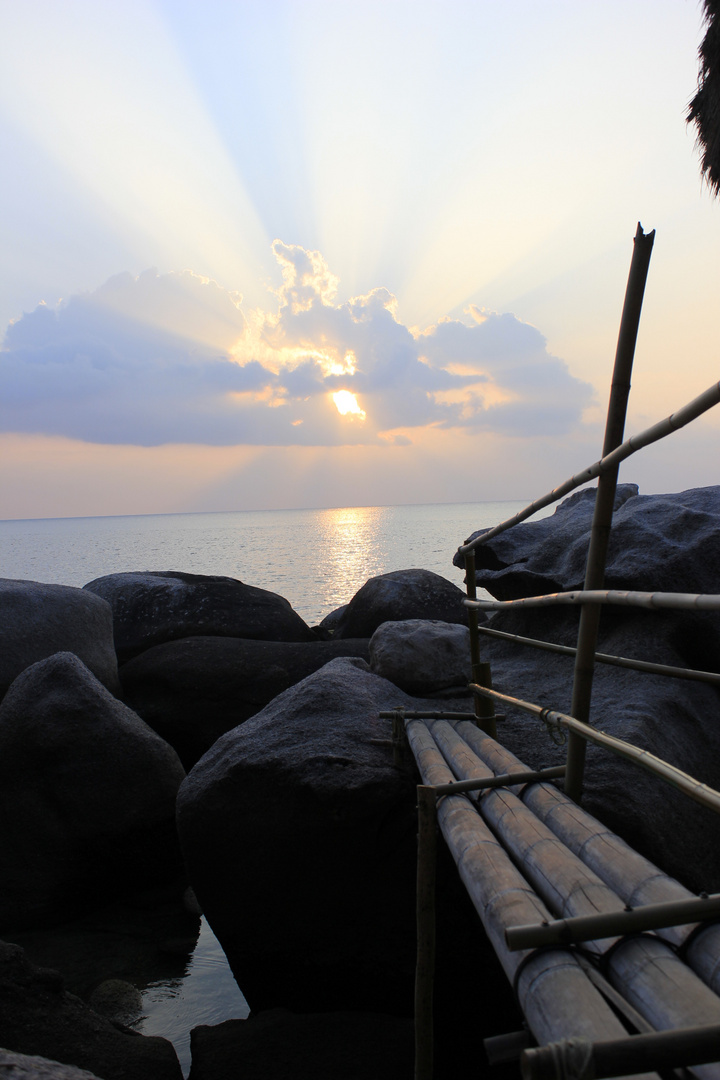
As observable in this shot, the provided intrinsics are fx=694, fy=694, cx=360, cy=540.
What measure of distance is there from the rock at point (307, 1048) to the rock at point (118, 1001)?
0.79 m

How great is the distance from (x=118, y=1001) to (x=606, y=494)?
383cm

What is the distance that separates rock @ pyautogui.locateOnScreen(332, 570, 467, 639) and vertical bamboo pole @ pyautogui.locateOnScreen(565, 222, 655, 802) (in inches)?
267

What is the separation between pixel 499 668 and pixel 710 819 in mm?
1923

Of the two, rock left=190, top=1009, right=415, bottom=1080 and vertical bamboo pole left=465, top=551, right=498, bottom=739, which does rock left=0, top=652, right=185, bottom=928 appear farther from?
vertical bamboo pole left=465, top=551, right=498, bottom=739

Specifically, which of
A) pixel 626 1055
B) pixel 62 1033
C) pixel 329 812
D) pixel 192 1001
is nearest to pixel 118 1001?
pixel 192 1001

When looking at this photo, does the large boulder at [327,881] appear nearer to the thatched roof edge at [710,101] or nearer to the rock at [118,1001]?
the rock at [118,1001]

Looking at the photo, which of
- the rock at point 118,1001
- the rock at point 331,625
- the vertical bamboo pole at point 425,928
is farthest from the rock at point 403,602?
the vertical bamboo pole at point 425,928

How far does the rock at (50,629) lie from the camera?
667cm

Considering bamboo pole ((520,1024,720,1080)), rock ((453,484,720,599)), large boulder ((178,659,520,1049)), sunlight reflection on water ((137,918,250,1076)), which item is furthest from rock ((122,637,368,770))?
bamboo pole ((520,1024,720,1080))

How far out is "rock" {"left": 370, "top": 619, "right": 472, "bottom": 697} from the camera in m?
4.38

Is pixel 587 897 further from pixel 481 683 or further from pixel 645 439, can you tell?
pixel 481 683

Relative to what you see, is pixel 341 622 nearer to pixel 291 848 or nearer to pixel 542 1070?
pixel 291 848

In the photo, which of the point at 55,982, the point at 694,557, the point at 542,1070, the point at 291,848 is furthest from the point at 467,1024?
the point at 694,557

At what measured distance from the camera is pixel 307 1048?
9.71 ft
